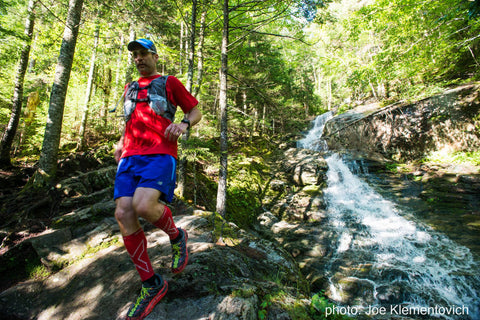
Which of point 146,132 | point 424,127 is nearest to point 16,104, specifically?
point 146,132

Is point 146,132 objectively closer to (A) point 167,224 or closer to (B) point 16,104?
(A) point 167,224

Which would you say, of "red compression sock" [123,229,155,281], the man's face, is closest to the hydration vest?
the man's face

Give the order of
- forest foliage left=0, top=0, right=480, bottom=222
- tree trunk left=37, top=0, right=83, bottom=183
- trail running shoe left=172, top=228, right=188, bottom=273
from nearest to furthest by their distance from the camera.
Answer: trail running shoe left=172, top=228, right=188, bottom=273, tree trunk left=37, top=0, right=83, bottom=183, forest foliage left=0, top=0, right=480, bottom=222

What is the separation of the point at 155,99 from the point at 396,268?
24.9ft

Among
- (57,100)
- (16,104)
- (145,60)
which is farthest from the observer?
(16,104)

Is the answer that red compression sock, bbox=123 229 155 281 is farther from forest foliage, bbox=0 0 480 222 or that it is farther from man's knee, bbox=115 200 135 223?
forest foliage, bbox=0 0 480 222

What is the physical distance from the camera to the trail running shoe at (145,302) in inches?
66.7

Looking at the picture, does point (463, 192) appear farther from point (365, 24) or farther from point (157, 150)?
point (157, 150)

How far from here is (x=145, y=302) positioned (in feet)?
5.73

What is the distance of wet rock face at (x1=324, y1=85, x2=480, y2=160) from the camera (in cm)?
1026

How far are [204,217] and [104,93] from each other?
13.8m

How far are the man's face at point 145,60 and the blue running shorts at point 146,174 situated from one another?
931 millimetres

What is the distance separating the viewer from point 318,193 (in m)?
10.8

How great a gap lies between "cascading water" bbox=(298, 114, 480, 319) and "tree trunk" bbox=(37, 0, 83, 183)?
7.69 m
